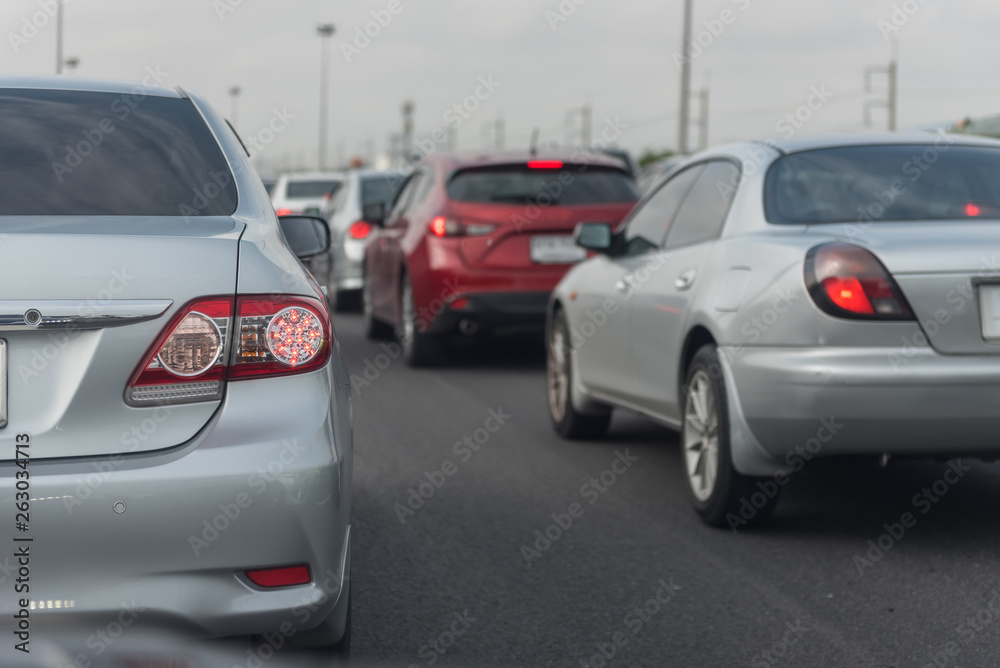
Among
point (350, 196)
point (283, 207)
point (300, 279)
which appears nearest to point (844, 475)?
point (300, 279)

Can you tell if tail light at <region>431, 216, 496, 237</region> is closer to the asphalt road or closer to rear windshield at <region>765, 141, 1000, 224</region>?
the asphalt road

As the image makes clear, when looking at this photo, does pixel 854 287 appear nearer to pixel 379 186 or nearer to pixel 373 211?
pixel 373 211

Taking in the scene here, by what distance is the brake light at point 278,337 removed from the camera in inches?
115

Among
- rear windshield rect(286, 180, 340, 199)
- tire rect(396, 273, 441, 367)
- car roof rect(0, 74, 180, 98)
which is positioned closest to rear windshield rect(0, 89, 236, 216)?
car roof rect(0, 74, 180, 98)

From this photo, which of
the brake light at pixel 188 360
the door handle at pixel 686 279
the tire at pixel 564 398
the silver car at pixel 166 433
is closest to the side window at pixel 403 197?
the tire at pixel 564 398

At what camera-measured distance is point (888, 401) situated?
4699 mm

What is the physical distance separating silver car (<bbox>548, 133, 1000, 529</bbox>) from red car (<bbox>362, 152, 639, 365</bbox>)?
385 cm

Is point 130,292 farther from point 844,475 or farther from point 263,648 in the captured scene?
point 844,475

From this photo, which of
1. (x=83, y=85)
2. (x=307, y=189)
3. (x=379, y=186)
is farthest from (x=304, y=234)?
(x=307, y=189)

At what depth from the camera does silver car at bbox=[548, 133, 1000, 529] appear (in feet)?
15.5

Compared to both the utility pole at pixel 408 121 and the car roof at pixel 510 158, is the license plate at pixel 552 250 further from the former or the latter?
the utility pole at pixel 408 121

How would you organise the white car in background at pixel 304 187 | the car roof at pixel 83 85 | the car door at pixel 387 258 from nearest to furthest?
1. the car roof at pixel 83 85
2. the car door at pixel 387 258
3. the white car in background at pixel 304 187

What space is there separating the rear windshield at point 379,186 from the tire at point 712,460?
37.7ft

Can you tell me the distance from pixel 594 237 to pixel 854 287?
2.15 meters
